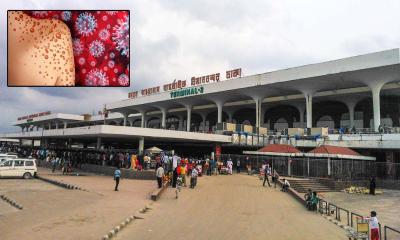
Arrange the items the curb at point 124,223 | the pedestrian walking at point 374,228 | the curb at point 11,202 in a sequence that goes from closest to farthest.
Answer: the curb at point 124,223 < the pedestrian walking at point 374,228 < the curb at point 11,202

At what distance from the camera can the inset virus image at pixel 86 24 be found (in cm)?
579

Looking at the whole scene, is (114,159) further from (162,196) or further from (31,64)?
(31,64)

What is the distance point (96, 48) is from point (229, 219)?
11.0 metres

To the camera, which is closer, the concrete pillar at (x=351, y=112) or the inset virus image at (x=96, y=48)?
the inset virus image at (x=96, y=48)

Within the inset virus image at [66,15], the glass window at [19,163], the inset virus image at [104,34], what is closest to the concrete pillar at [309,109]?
the glass window at [19,163]

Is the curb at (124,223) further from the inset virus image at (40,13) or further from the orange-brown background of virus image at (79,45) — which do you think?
the inset virus image at (40,13)

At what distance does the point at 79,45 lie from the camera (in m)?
5.80

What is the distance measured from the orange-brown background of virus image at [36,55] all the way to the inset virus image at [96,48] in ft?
1.01

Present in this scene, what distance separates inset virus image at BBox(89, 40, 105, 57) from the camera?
581 cm

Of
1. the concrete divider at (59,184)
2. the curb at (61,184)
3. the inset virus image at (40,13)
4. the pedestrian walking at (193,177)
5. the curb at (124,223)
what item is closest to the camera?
the inset virus image at (40,13)

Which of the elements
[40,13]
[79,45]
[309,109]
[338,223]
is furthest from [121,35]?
[309,109]

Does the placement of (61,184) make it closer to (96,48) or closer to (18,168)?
(18,168)

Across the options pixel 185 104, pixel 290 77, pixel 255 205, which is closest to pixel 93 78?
pixel 255 205

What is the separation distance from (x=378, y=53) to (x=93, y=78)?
122 ft
